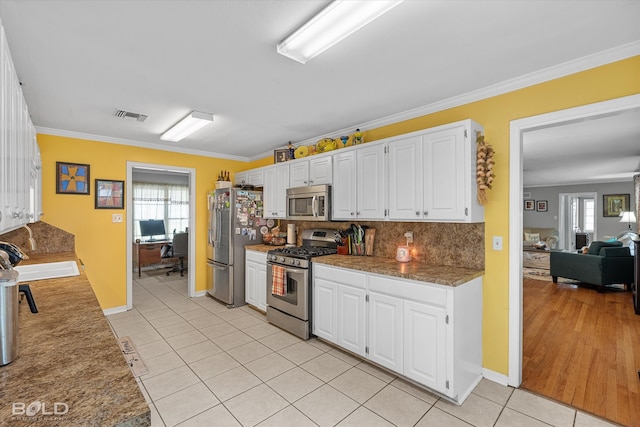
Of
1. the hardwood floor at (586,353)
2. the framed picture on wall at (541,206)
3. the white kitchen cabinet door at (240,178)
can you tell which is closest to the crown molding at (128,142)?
the white kitchen cabinet door at (240,178)

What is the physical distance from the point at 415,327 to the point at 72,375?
216cm

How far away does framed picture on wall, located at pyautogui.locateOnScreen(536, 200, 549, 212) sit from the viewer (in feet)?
33.1

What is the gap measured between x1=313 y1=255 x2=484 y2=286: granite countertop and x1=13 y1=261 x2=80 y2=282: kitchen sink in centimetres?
224

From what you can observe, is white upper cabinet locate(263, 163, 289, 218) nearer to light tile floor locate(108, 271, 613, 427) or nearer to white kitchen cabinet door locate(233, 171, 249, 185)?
white kitchen cabinet door locate(233, 171, 249, 185)

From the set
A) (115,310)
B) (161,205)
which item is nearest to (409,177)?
(115,310)

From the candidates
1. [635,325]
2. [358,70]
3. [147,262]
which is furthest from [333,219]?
[147,262]

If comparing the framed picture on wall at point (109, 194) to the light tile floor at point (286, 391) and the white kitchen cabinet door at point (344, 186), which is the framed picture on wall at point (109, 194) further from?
the white kitchen cabinet door at point (344, 186)

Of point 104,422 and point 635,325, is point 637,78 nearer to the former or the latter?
point 104,422

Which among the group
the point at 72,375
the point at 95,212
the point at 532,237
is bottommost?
the point at 532,237

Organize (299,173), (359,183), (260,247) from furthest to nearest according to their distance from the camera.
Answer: (260,247), (299,173), (359,183)

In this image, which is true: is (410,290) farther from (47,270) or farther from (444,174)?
(47,270)

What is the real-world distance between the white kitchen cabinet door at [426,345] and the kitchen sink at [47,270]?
2.80 m

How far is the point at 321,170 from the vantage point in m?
3.69

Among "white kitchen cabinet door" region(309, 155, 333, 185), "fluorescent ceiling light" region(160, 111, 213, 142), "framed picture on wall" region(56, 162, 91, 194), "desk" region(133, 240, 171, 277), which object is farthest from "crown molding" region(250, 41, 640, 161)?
"desk" region(133, 240, 171, 277)
